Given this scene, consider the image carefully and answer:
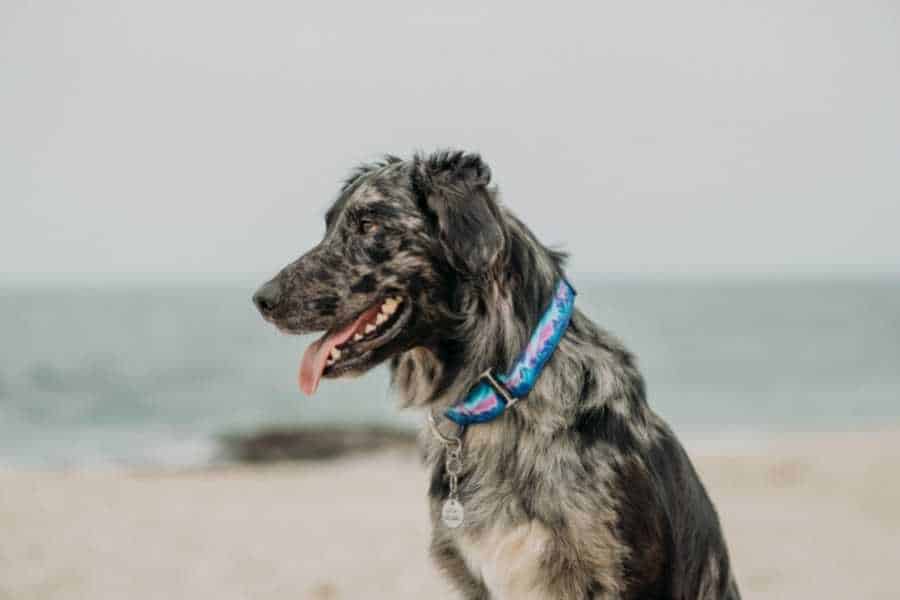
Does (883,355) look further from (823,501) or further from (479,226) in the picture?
(479,226)

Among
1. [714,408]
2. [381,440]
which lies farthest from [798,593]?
[714,408]

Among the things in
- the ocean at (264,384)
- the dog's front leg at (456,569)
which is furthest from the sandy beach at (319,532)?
the dog's front leg at (456,569)

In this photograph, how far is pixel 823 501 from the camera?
388 inches

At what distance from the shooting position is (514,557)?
3.39 meters

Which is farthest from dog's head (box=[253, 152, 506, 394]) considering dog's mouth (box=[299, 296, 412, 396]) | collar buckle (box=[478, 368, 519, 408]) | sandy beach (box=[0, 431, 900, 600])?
sandy beach (box=[0, 431, 900, 600])

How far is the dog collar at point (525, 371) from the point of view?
3.48 m

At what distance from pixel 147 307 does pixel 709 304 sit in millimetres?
38840

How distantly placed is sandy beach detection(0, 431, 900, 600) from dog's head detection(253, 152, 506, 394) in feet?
10.6

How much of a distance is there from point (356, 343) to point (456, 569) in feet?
2.97

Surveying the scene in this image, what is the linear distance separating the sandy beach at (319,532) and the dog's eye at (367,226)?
3348 mm

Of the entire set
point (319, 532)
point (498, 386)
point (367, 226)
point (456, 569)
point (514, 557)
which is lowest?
point (319, 532)

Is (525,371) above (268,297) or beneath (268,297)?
beneath

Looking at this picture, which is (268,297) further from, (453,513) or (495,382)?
(453,513)

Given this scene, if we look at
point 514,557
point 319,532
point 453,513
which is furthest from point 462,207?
point 319,532
